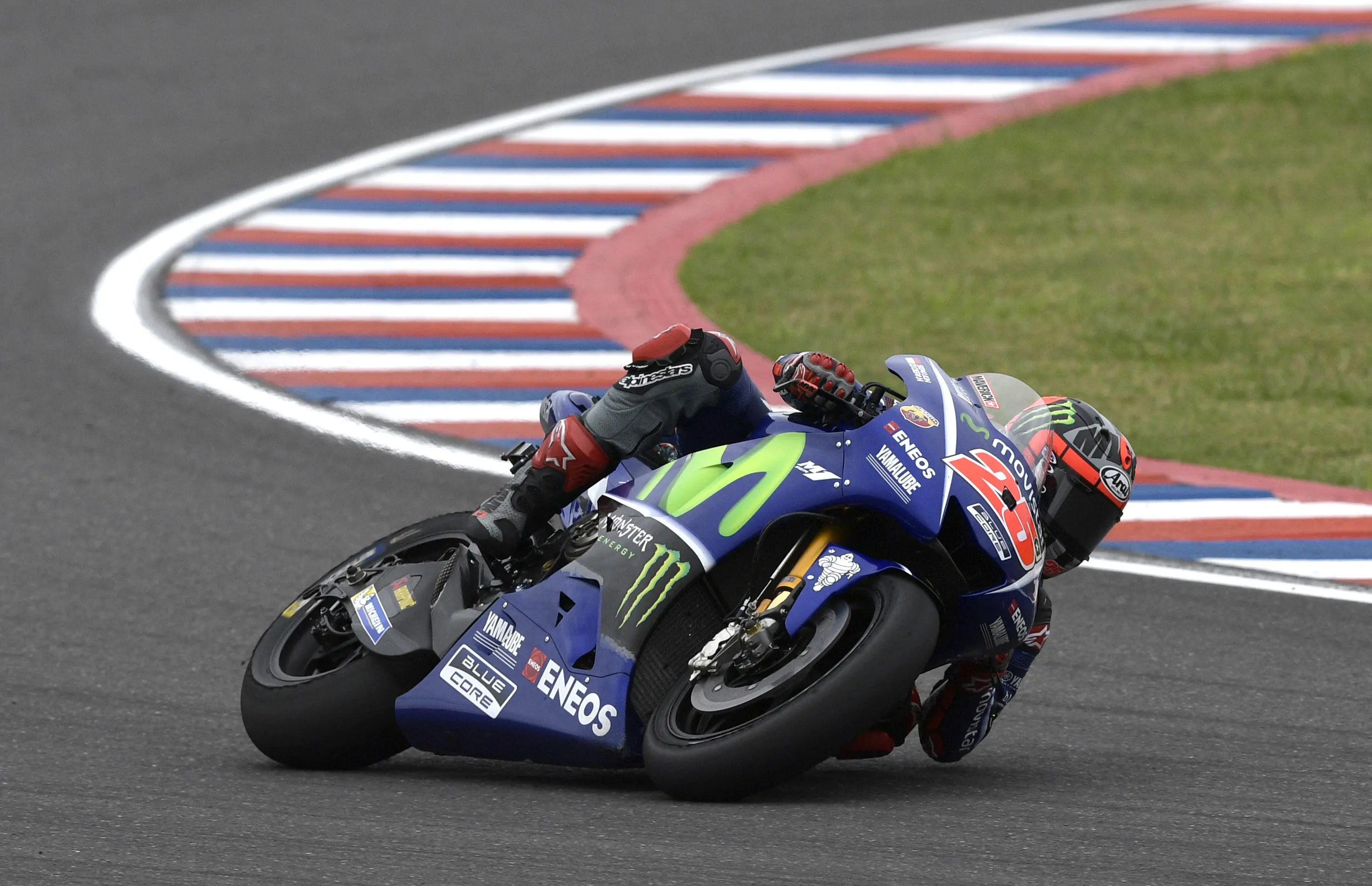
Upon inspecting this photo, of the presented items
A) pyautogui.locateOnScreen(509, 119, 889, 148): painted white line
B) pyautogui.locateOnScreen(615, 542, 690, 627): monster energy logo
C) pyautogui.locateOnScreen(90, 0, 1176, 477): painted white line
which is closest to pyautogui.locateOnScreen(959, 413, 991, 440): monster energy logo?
pyautogui.locateOnScreen(615, 542, 690, 627): monster energy logo

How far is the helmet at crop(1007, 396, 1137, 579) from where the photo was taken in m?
5.14

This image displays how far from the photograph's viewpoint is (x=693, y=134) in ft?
44.8

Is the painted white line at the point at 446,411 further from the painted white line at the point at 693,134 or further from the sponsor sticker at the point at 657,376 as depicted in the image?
the painted white line at the point at 693,134

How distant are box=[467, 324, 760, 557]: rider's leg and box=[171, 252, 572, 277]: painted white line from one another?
603 centimetres

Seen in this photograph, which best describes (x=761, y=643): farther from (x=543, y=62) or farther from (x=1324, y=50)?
(x=1324, y=50)

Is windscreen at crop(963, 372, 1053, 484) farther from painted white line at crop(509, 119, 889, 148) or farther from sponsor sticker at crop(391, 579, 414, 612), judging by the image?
painted white line at crop(509, 119, 889, 148)

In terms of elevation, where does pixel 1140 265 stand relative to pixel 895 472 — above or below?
below

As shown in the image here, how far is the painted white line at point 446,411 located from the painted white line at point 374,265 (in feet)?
6.92

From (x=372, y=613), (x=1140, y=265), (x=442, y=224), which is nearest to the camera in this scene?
(x=372, y=613)

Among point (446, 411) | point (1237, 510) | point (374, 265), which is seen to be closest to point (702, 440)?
point (1237, 510)

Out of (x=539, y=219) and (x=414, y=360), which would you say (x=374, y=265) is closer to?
(x=539, y=219)

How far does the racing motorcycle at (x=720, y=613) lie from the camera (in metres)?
4.55

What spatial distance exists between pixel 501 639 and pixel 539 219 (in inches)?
292

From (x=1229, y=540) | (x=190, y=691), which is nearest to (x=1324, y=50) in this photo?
(x=1229, y=540)
